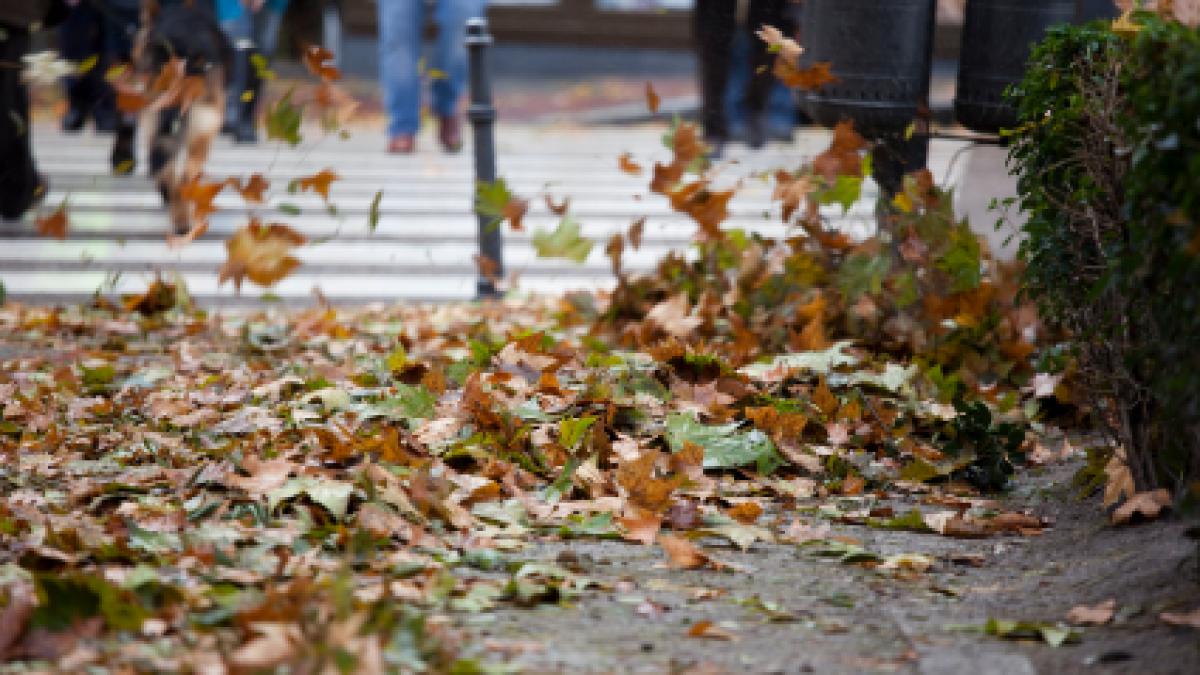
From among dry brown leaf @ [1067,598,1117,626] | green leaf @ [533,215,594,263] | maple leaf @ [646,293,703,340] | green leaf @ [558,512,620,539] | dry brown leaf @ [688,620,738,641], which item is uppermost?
dry brown leaf @ [688,620,738,641]

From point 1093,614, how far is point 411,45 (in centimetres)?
880

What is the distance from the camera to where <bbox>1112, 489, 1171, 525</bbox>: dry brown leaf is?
9.38ft

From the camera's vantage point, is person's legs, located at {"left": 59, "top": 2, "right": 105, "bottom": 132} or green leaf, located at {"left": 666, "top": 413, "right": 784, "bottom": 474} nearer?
green leaf, located at {"left": 666, "top": 413, "right": 784, "bottom": 474}

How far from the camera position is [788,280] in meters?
5.05

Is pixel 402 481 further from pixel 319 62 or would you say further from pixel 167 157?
pixel 167 157

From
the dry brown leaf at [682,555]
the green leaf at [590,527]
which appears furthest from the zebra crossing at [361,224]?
the dry brown leaf at [682,555]

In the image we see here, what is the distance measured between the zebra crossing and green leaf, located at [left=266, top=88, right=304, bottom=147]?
37cm

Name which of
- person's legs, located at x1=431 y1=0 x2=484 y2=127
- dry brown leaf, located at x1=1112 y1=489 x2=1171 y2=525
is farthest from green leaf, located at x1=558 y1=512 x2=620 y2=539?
person's legs, located at x1=431 y1=0 x2=484 y2=127

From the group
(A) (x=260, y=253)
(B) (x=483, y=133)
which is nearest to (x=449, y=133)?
(B) (x=483, y=133)

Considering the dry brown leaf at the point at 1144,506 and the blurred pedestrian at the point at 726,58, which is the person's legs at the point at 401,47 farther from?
the dry brown leaf at the point at 1144,506

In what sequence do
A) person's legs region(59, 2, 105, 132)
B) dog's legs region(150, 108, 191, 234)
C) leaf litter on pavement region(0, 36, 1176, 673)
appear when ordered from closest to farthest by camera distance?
leaf litter on pavement region(0, 36, 1176, 673), dog's legs region(150, 108, 191, 234), person's legs region(59, 2, 105, 132)

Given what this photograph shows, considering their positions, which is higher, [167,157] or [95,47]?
[95,47]

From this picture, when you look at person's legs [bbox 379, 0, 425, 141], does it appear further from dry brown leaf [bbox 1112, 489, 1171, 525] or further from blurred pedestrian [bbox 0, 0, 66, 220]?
dry brown leaf [bbox 1112, 489, 1171, 525]

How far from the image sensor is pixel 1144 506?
293 centimetres
